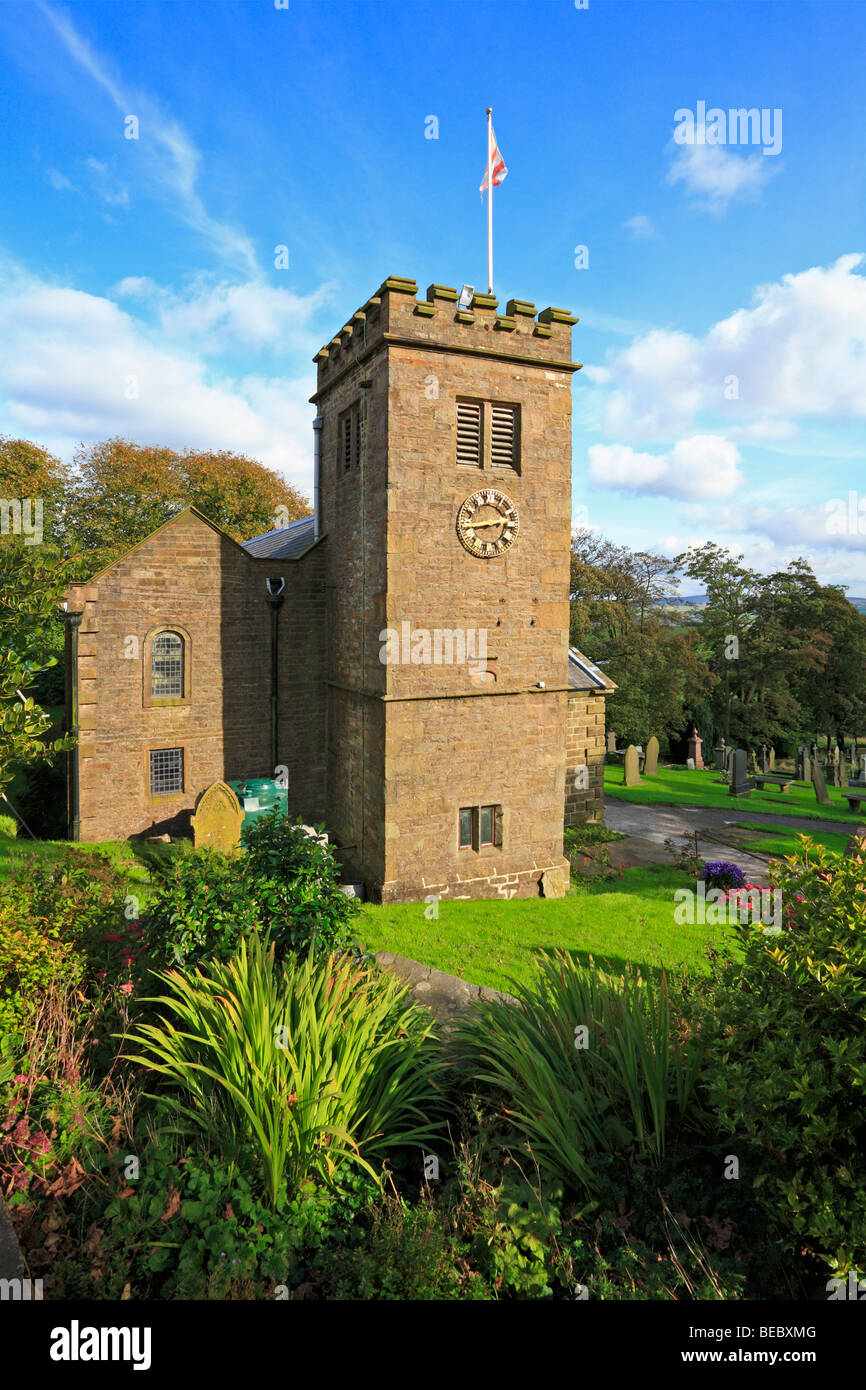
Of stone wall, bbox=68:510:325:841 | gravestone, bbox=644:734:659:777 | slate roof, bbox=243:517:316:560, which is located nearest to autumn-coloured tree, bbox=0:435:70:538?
slate roof, bbox=243:517:316:560

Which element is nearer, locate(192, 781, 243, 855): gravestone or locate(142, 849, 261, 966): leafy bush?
locate(142, 849, 261, 966): leafy bush

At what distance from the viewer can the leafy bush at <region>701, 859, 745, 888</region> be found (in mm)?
16719

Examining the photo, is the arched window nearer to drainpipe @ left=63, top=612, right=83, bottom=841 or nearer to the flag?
drainpipe @ left=63, top=612, right=83, bottom=841

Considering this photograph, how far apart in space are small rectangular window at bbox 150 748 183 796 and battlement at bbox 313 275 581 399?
9.87 meters

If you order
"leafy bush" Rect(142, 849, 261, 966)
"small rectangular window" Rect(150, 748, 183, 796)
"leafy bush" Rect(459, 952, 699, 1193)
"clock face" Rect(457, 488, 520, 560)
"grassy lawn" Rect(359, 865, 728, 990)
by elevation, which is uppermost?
"clock face" Rect(457, 488, 520, 560)

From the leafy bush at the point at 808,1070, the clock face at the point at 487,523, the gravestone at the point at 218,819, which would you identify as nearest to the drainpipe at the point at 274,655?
the gravestone at the point at 218,819

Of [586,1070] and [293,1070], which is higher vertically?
[293,1070]

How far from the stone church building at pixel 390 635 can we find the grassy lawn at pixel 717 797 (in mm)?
13030

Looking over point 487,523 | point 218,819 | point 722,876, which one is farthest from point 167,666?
point 722,876

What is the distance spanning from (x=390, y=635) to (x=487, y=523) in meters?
3.25

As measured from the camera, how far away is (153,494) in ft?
116

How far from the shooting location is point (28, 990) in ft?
23.2

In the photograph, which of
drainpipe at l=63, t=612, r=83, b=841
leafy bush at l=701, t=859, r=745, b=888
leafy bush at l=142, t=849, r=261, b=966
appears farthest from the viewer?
leafy bush at l=701, t=859, r=745, b=888

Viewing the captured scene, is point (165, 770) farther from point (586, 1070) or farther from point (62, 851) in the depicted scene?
point (586, 1070)
